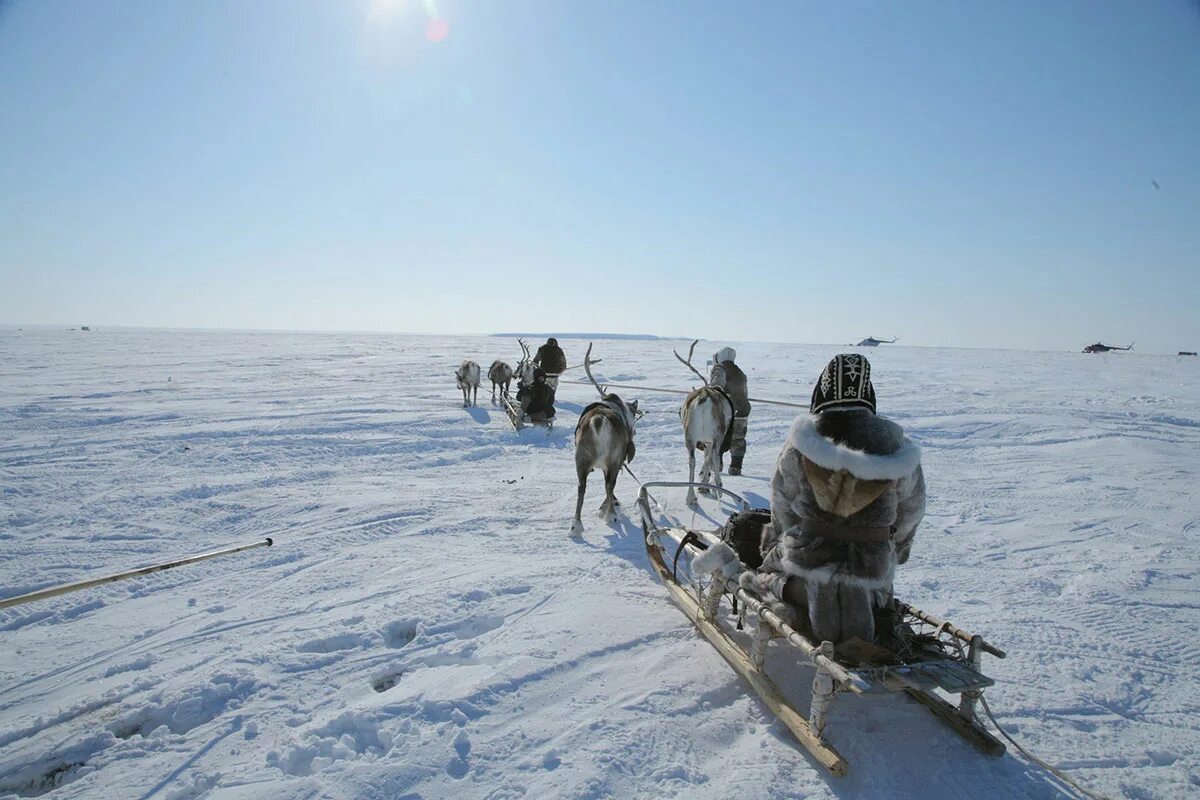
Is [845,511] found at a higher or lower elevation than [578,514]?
higher

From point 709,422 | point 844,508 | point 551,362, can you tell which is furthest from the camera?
point 551,362

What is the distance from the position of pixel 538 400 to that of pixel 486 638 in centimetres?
972

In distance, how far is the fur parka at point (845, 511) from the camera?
272 centimetres

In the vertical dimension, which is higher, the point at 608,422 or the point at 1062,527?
the point at 608,422

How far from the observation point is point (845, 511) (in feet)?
9.12

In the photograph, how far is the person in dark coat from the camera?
13367 millimetres

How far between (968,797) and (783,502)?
1509mm

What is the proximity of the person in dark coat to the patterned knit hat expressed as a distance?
10655 mm

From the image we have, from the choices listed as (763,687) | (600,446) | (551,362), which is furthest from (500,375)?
(763,687)

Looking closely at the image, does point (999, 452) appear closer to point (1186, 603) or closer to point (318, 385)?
point (1186, 603)

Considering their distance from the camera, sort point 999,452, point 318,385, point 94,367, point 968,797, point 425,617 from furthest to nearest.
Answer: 1. point 94,367
2. point 318,385
3. point 999,452
4. point 425,617
5. point 968,797

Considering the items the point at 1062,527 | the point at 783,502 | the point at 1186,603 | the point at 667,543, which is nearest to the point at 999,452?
the point at 1062,527

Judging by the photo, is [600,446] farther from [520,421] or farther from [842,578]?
[520,421]

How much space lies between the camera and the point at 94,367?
961 inches
